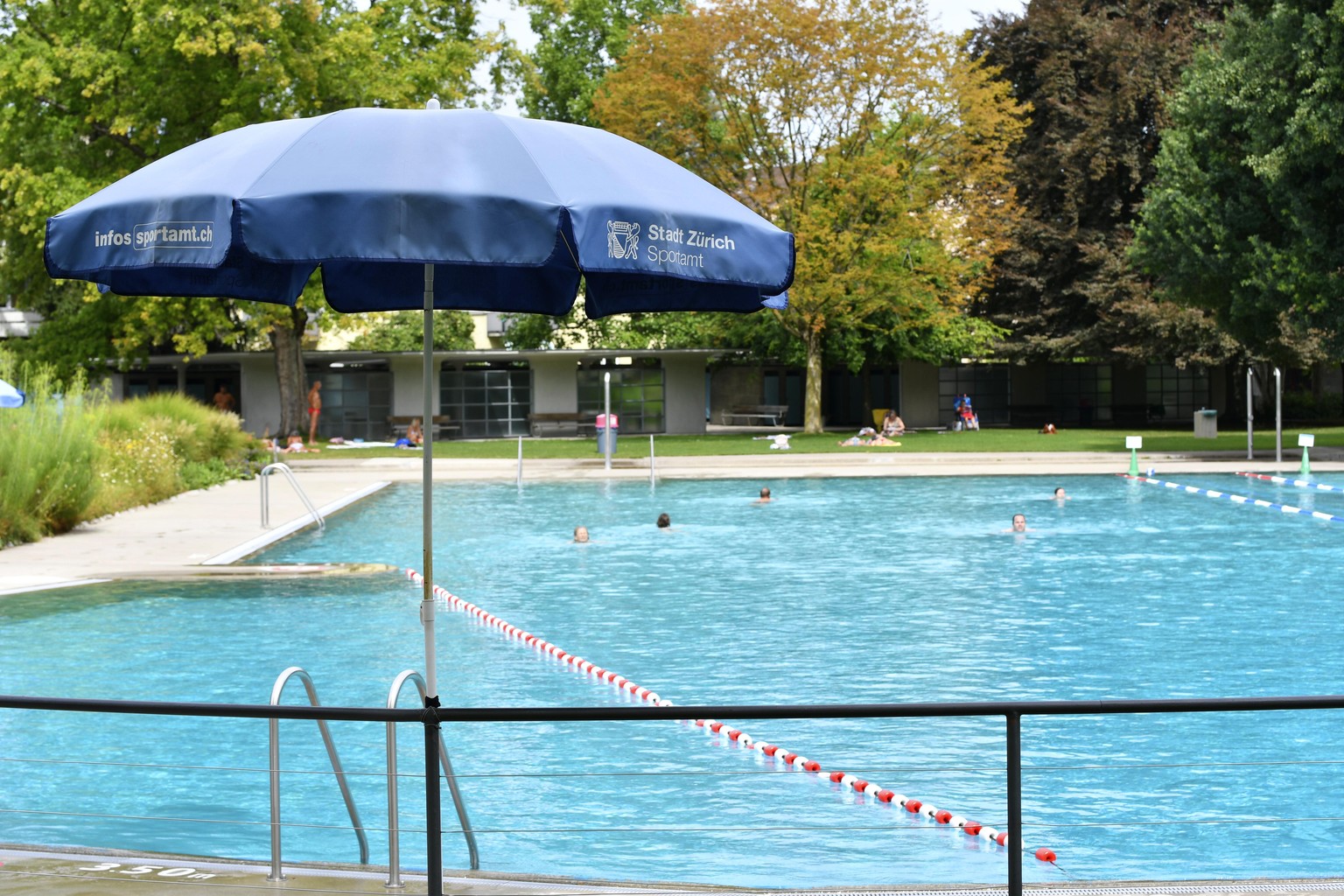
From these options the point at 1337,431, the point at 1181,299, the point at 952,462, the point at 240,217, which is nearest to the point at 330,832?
the point at 240,217

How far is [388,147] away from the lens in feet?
16.1

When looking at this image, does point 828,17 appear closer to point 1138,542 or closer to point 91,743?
point 1138,542

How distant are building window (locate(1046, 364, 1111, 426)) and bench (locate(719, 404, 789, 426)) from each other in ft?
36.0

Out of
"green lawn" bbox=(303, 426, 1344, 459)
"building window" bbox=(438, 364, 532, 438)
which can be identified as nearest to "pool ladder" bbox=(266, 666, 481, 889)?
"green lawn" bbox=(303, 426, 1344, 459)

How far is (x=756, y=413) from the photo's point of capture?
59844mm

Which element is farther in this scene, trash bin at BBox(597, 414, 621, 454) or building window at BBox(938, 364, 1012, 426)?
building window at BBox(938, 364, 1012, 426)

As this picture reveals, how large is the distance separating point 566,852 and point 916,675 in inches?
185

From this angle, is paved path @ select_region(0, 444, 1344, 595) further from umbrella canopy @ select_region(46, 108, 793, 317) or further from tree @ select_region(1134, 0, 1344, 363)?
umbrella canopy @ select_region(46, 108, 793, 317)

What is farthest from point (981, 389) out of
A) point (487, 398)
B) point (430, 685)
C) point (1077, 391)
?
point (430, 685)

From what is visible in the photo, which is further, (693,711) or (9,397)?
(9,397)

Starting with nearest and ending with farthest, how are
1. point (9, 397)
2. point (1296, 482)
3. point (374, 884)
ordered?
1. point (374, 884)
2. point (9, 397)
3. point (1296, 482)

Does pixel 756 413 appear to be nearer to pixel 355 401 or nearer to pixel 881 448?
pixel 355 401

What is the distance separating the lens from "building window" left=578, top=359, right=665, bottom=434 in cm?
5206

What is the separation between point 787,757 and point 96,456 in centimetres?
1546
